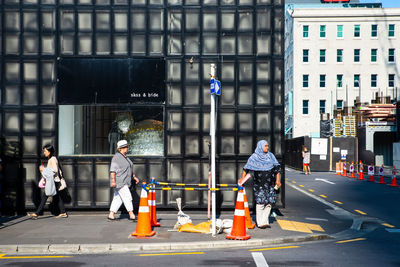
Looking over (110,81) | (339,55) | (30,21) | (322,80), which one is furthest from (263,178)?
(339,55)

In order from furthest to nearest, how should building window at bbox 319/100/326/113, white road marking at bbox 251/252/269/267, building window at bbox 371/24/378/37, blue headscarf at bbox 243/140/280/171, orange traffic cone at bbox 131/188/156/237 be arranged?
building window at bbox 319/100/326/113, building window at bbox 371/24/378/37, blue headscarf at bbox 243/140/280/171, orange traffic cone at bbox 131/188/156/237, white road marking at bbox 251/252/269/267

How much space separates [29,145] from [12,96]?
1243mm

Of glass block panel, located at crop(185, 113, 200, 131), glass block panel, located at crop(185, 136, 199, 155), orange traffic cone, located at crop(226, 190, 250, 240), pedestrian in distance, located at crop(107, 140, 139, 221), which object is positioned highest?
glass block panel, located at crop(185, 113, 200, 131)

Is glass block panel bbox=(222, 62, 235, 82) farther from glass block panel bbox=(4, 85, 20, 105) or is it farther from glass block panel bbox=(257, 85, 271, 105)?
glass block panel bbox=(4, 85, 20, 105)

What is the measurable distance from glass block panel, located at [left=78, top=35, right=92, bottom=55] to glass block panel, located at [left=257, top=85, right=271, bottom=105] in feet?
13.8

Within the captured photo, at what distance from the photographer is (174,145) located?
14.0 metres

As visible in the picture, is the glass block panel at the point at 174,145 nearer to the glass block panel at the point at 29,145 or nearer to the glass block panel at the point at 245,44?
the glass block panel at the point at 245,44

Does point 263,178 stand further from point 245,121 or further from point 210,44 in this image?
point 210,44

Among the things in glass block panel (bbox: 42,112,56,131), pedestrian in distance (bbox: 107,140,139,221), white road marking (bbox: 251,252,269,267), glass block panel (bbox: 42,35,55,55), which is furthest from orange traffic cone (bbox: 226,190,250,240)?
glass block panel (bbox: 42,35,55,55)

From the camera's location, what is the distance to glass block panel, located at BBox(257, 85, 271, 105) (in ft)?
45.7

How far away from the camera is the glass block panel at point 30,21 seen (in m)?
13.9

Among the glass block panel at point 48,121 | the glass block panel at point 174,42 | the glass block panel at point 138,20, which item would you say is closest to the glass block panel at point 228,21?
the glass block panel at point 174,42

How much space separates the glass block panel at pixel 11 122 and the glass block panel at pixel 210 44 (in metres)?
4.82

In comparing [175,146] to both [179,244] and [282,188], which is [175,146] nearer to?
[282,188]
